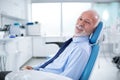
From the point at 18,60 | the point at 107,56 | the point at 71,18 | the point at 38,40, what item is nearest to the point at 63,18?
the point at 71,18

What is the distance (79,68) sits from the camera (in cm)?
136

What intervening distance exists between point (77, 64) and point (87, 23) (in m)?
0.38

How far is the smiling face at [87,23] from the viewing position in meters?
1.52

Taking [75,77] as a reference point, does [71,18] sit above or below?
above

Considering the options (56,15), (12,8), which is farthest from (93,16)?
(56,15)

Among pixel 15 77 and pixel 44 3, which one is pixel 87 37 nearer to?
pixel 15 77

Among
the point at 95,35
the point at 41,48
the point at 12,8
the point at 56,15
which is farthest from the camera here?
the point at 56,15

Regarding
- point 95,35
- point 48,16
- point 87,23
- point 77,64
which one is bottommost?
point 77,64

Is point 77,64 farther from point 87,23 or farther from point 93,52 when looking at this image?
point 87,23

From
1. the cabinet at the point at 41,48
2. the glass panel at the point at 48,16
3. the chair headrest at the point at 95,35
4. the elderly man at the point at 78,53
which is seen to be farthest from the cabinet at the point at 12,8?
the chair headrest at the point at 95,35

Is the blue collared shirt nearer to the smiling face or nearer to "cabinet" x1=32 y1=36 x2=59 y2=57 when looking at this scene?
the smiling face

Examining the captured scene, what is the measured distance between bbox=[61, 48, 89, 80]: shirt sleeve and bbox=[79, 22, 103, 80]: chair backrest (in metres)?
0.03

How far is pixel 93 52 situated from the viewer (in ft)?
4.66

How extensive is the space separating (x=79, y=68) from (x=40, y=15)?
15.6ft
